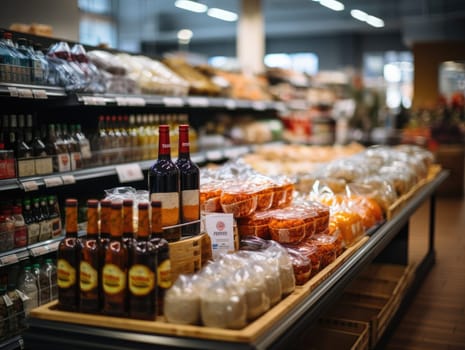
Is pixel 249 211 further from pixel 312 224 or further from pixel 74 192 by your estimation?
pixel 74 192

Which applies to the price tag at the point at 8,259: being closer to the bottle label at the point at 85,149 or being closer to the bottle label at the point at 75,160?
the bottle label at the point at 75,160

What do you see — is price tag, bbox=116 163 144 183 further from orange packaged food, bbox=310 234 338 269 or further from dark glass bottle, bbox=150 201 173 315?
dark glass bottle, bbox=150 201 173 315

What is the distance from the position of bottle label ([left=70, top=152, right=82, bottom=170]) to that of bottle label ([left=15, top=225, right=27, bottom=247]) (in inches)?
24.1

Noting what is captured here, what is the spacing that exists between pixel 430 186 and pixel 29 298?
129 inches

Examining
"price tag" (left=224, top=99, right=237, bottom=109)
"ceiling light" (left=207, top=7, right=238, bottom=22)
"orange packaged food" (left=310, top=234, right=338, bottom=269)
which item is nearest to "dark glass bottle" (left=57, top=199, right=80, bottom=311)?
"orange packaged food" (left=310, top=234, right=338, bottom=269)

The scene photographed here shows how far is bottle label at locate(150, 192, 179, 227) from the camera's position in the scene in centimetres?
213

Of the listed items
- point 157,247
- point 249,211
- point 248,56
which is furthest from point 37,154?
point 248,56

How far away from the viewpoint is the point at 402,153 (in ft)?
17.1

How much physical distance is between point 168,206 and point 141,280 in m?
0.38

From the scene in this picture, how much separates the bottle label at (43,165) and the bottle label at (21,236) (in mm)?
356

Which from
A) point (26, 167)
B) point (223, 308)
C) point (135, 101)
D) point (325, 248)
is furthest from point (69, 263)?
point (135, 101)

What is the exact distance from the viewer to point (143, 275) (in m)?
1.81

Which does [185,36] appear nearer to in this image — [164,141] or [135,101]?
[135,101]

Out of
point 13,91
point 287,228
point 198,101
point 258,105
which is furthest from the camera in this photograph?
point 258,105
